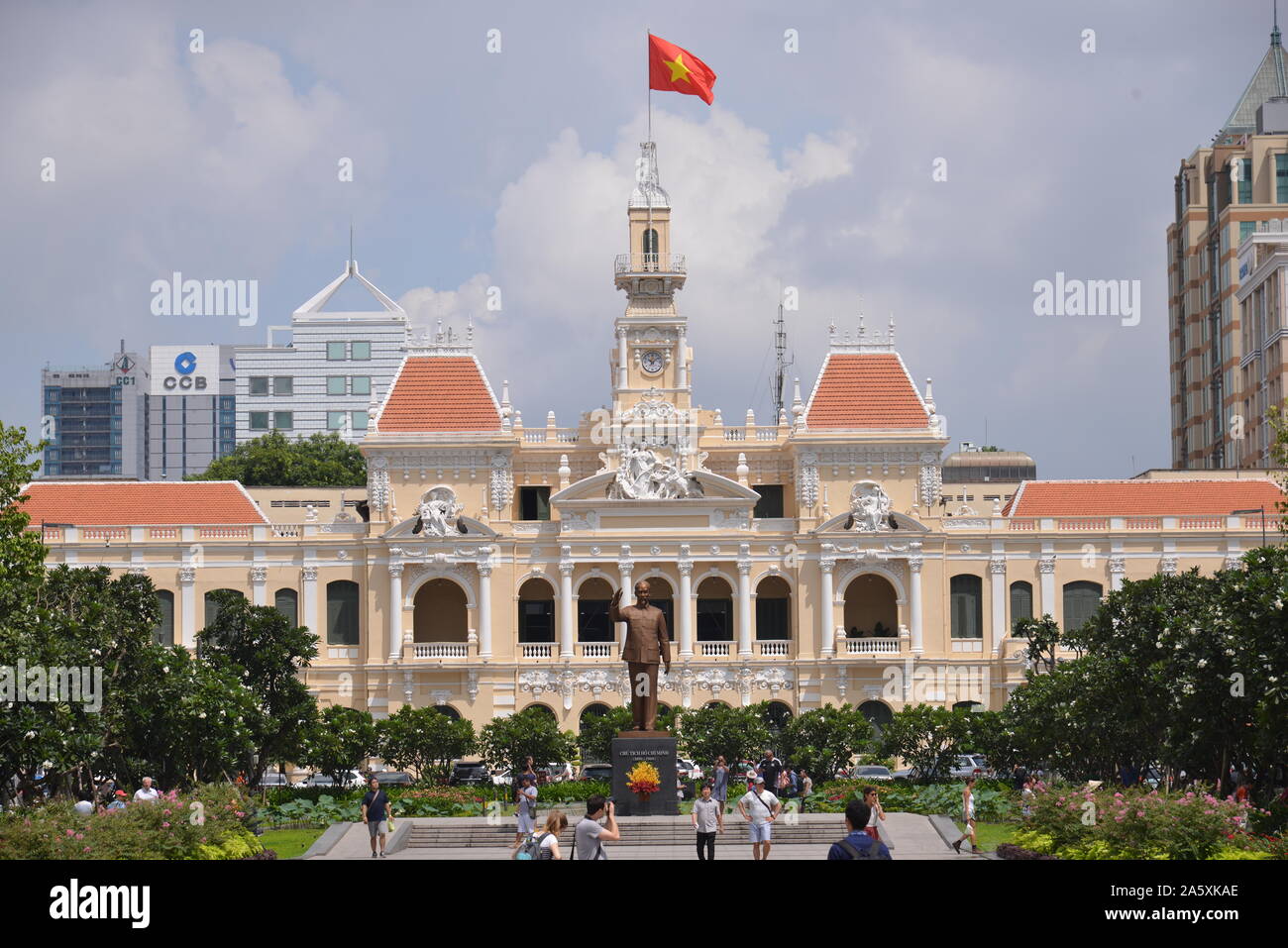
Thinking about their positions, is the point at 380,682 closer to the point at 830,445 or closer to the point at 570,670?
the point at 570,670

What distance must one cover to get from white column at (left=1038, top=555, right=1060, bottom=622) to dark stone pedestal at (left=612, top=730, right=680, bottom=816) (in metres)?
37.1

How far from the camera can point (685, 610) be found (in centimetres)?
7762

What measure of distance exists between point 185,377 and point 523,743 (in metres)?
131

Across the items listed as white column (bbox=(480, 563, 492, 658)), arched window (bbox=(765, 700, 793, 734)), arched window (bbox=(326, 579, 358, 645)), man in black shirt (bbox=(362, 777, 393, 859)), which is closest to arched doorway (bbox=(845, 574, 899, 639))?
arched window (bbox=(765, 700, 793, 734))

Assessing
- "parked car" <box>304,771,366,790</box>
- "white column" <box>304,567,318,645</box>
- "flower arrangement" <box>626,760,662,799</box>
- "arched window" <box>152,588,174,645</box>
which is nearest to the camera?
"flower arrangement" <box>626,760,662,799</box>

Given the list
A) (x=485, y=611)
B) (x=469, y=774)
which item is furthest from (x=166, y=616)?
(x=469, y=774)

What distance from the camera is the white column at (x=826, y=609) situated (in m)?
77.8

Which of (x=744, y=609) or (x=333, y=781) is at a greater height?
(x=744, y=609)

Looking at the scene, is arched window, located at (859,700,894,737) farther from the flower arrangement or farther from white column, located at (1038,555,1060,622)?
the flower arrangement

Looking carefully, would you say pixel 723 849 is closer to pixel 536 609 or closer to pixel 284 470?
pixel 536 609

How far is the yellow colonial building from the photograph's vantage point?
255 feet

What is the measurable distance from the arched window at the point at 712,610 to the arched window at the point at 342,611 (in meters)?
14.1
